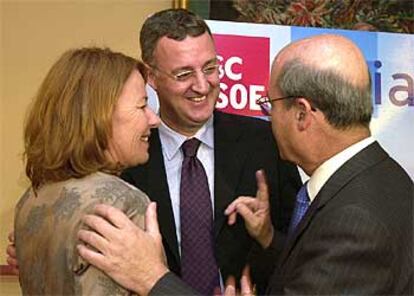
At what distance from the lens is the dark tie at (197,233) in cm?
195

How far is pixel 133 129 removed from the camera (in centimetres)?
145

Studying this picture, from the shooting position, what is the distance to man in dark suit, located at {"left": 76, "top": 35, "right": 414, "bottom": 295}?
1261 millimetres

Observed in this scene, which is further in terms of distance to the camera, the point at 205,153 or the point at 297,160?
the point at 205,153

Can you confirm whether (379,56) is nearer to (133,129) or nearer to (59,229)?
(133,129)

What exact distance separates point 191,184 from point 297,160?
500 mm

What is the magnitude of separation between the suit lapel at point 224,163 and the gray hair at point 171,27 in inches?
10.7

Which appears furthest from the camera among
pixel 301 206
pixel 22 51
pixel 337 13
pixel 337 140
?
pixel 337 13

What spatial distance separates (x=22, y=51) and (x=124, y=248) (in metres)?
1.38

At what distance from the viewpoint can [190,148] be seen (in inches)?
80.2

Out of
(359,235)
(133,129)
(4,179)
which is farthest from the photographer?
(4,179)

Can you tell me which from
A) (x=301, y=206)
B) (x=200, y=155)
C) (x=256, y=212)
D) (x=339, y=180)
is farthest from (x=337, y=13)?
(x=339, y=180)

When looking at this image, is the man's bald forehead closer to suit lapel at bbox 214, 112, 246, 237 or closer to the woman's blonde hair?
the woman's blonde hair

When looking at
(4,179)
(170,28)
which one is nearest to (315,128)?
(170,28)

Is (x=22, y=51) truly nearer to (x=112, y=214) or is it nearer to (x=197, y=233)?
(x=197, y=233)
